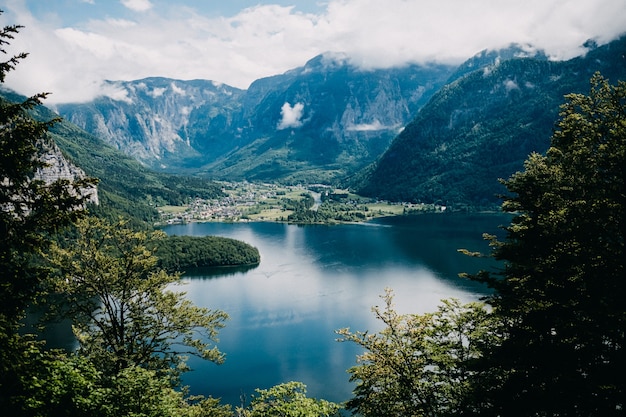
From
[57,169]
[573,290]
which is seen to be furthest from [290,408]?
[57,169]

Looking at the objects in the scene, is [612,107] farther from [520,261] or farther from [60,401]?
[60,401]

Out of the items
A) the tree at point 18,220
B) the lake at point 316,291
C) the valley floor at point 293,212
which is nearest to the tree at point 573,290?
the tree at point 18,220

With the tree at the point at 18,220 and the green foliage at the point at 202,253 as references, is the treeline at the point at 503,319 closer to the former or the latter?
the tree at the point at 18,220

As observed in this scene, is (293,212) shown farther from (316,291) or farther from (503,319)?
(503,319)

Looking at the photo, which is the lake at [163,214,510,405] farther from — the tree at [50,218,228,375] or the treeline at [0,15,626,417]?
the treeline at [0,15,626,417]

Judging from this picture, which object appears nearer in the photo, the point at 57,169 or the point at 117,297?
the point at 117,297

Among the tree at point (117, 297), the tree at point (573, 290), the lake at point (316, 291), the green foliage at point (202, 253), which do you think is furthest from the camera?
the green foliage at point (202, 253)
